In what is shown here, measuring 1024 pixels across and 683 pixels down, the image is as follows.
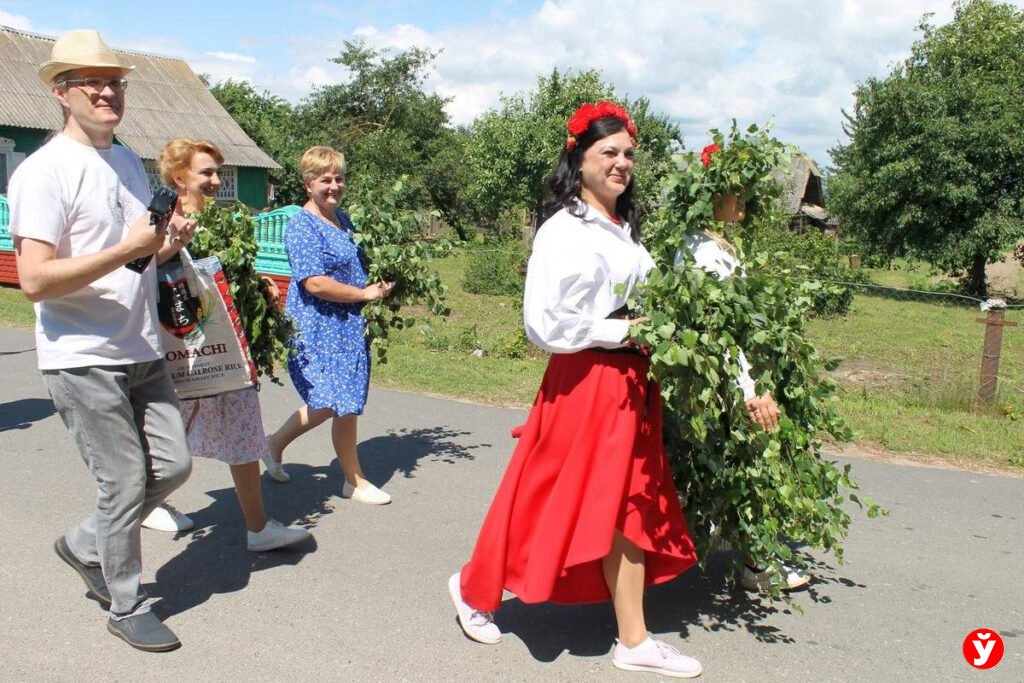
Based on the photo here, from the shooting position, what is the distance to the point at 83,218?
3.21 meters

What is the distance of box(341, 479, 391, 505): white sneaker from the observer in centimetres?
519

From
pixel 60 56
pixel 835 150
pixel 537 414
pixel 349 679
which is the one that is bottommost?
pixel 349 679

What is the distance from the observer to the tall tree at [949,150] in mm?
22656

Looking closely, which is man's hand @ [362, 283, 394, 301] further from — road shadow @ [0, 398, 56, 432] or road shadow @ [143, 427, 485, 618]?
road shadow @ [0, 398, 56, 432]

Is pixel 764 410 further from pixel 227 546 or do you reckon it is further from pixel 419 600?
pixel 227 546

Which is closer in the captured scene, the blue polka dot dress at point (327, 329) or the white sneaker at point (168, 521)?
the white sneaker at point (168, 521)

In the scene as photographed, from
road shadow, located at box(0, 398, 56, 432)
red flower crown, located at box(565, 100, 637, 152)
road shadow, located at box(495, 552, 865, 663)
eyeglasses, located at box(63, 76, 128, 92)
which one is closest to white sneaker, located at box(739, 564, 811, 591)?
road shadow, located at box(495, 552, 865, 663)

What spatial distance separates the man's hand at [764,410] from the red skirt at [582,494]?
1.10ft

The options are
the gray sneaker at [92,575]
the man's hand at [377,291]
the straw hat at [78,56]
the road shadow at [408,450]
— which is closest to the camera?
the straw hat at [78,56]

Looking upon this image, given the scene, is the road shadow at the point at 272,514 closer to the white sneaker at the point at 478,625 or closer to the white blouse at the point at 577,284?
the white sneaker at the point at 478,625

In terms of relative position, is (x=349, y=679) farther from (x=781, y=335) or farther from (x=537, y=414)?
(x=781, y=335)

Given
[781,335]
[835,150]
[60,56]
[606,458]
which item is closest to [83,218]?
[60,56]

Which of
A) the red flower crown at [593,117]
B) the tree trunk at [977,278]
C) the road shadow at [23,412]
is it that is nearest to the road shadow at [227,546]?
the road shadow at [23,412]

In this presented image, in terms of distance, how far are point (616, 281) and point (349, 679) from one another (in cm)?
167
